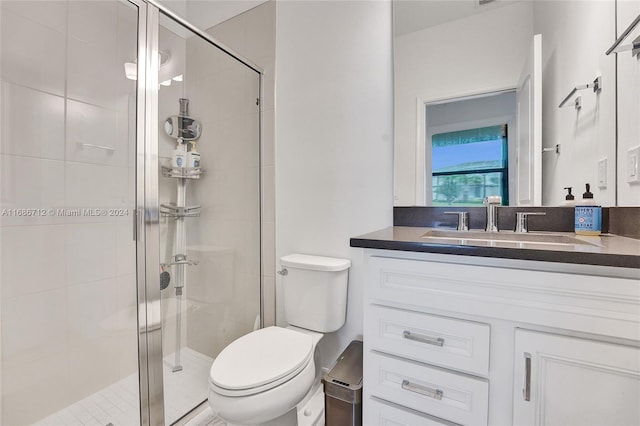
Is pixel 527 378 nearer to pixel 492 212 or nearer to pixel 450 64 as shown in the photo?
pixel 492 212

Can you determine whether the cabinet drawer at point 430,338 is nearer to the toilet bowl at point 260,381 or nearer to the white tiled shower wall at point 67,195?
the toilet bowl at point 260,381

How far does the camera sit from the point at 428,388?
32.6 inches

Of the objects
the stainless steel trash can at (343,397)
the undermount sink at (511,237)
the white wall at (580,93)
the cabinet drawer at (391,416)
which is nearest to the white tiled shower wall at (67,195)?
the stainless steel trash can at (343,397)

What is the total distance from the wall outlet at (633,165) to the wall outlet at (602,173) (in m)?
0.10

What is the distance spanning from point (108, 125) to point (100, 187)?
0.31m

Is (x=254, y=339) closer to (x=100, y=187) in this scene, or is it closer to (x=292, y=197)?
(x=292, y=197)

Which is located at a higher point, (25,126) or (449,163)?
(25,126)

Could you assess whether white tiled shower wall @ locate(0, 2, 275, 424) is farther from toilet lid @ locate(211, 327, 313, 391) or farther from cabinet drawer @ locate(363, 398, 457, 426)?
cabinet drawer @ locate(363, 398, 457, 426)

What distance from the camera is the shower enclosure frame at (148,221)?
50.8 inches

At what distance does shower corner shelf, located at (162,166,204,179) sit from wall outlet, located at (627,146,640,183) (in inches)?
73.9

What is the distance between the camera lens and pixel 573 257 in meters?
0.65

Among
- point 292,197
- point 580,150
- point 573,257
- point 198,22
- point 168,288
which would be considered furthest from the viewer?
point 198,22

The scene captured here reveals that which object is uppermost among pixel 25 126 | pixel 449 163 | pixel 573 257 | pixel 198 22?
pixel 198 22

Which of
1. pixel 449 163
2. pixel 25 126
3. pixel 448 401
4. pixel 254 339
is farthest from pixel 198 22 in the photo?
pixel 448 401
